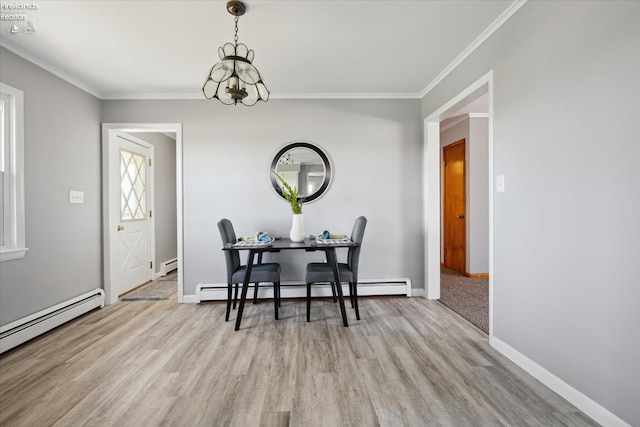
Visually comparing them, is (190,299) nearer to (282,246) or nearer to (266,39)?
(282,246)

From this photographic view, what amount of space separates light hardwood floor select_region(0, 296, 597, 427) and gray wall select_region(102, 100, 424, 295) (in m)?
0.86

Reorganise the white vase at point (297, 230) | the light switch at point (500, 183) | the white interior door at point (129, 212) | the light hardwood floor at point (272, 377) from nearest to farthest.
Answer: the light hardwood floor at point (272, 377) < the light switch at point (500, 183) < the white vase at point (297, 230) < the white interior door at point (129, 212)

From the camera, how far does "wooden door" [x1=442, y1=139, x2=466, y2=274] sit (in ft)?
15.5

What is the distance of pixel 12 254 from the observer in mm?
2318

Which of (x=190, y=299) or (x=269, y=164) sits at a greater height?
(x=269, y=164)

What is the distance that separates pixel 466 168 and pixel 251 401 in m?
4.38

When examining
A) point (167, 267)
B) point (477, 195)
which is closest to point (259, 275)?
point (167, 267)

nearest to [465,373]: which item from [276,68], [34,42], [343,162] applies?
[343,162]

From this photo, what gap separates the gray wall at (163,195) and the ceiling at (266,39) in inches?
56.2

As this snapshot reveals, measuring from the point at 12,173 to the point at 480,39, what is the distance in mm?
3925

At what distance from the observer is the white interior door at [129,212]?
354cm

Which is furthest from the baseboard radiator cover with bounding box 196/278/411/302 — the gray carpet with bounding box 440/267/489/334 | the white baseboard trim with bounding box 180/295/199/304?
the gray carpet with bounding box 440/267/489/334

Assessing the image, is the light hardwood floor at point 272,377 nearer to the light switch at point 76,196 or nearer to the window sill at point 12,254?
the window sill at point 12,254

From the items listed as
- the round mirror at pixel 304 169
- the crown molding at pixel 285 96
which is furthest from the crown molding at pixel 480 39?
the round mirror at pixel 304 169
